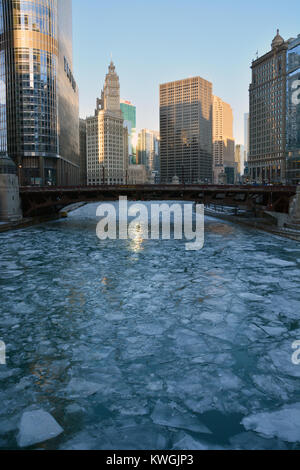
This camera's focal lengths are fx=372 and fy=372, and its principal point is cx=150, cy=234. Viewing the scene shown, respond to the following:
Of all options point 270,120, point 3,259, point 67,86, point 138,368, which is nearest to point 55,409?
point 138,368

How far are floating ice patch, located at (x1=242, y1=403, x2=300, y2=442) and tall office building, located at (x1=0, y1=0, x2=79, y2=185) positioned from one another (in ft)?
363

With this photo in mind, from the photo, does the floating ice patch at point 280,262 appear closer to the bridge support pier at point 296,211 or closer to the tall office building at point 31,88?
the bridge support pier at point 296,211

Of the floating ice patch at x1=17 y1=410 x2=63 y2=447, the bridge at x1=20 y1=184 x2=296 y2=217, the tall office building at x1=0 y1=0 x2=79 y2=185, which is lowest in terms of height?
the floating ice patch at x1=17 y1=410 x2=63 y2=447

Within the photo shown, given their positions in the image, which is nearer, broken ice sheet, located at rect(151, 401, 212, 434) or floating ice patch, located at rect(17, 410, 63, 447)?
floating ice patch, located at rect(17, 410, 63, 447)

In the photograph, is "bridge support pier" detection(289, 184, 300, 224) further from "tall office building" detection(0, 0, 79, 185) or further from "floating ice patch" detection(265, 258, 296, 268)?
"tall office building" detection(0, 0, 79, 185)

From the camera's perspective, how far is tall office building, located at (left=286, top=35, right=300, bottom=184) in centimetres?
15088

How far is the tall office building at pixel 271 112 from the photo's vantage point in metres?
176

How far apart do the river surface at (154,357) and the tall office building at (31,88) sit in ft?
322

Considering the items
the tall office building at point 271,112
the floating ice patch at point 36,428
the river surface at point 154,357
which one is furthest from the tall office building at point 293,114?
the floating ice patch at point 36,428

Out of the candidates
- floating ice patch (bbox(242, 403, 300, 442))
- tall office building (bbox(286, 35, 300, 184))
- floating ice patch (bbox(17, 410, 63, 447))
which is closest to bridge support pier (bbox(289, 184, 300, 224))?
floating ice patch (bbox(242, 403, 300, 442))

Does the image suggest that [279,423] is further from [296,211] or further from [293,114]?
[293,114]

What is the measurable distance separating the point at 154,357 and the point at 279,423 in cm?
454

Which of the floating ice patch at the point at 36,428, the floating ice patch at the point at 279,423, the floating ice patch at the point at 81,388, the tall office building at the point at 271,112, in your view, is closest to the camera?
the floating ice patch at the point at 36,428

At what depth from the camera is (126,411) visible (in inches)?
356
